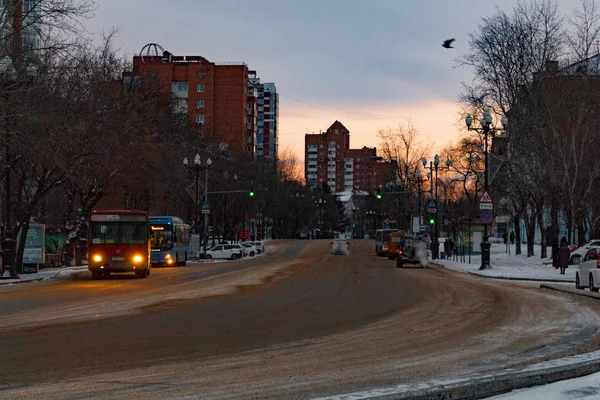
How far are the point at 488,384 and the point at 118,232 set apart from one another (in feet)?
88.3

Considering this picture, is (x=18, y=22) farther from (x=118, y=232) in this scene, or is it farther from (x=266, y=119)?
(x=266, y=119)

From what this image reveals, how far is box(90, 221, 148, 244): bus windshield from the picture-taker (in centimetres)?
3344

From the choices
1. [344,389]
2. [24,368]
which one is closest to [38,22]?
[24,368]

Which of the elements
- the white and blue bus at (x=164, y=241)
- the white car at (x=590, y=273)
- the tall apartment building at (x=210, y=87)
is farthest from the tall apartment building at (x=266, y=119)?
the white car at (x=590, y=273)

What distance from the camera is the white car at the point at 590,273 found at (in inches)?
992

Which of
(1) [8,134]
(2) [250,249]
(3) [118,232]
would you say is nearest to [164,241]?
(3) [118,232]

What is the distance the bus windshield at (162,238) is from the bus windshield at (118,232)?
1692cm

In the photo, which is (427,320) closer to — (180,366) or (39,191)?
(180,366)

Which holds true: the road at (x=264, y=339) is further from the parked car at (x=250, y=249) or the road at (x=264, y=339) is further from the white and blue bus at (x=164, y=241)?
the parked car at (x=250, y=249)

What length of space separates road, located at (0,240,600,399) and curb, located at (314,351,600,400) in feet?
2.67

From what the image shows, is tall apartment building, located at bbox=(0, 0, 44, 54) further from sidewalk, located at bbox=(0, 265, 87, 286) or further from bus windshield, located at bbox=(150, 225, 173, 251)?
bus windshield, located at bbox=(150, 225, 173, 251)

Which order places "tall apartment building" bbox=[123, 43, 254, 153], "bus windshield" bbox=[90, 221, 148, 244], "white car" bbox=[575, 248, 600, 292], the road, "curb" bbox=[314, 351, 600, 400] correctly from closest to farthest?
"curb" bbox=[314, 351, 600, 400] → the road → "white car" bbox=[575, 248, 600, 292] → "bus windshield" bbox=[90, 221, 148, 244] → "tall apartment building" bbox=[123, 43, 254, 153]

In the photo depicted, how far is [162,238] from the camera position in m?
51.3

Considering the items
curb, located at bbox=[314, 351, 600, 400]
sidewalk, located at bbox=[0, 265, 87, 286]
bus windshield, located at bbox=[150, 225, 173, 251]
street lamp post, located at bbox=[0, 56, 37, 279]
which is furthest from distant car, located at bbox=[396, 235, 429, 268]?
curb, located at bbox=[314, 351, 600, 400]
